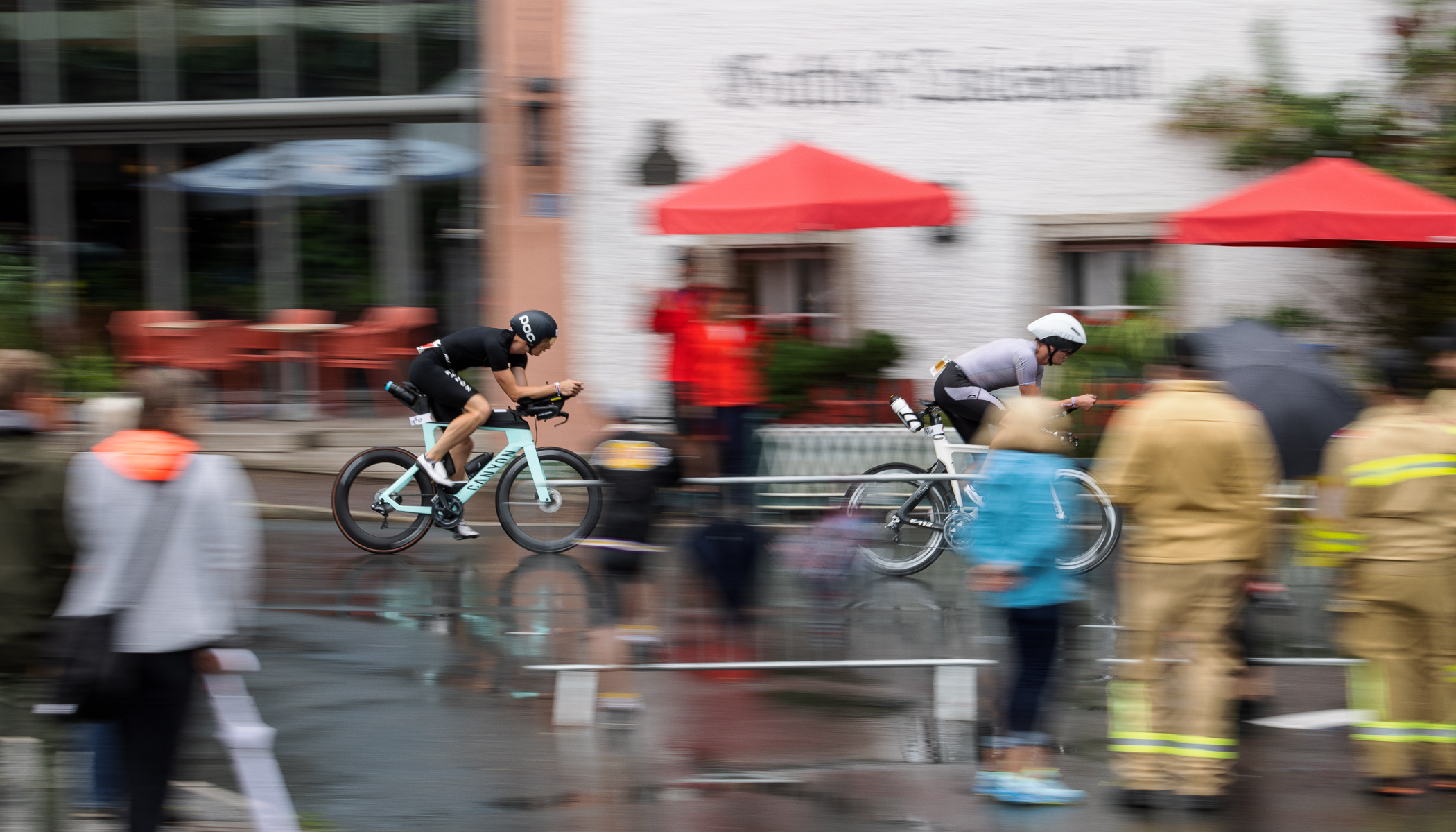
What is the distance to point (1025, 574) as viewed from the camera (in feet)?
17.1

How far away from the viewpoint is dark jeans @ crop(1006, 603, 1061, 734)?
529 centimetres

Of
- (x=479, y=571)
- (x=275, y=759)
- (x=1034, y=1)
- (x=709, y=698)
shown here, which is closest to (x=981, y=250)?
(x=1034, y=1)

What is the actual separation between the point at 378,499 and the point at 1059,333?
14.6ft

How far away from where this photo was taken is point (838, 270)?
12727 millimetres

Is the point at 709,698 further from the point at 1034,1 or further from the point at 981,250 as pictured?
the point at 1034,1

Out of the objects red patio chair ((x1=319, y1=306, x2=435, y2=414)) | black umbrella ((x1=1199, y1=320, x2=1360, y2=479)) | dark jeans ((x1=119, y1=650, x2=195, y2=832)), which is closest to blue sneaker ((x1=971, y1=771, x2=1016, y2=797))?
black umbrella ((x1=1199, y1=320, x2=1360, y2=479))

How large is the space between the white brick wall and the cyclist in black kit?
8.03 feet

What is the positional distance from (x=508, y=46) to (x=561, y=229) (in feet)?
5.36

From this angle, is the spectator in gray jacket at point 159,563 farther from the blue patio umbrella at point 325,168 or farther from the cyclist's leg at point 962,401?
the blue patio umbrella at point 325,168

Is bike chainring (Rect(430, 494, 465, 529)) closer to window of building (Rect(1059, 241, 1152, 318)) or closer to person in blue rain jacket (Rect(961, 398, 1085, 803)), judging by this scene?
person in blue rain jacket (Rect(961, 398, 1085, 803))

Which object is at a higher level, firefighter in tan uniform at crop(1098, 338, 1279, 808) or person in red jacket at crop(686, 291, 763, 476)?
person in red jacket at crop(686, 291, 763, 476)

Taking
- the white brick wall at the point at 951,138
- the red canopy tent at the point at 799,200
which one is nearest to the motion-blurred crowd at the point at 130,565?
the red canopy tent at the point at 799,200

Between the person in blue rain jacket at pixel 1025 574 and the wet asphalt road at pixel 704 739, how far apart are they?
6.3 inches

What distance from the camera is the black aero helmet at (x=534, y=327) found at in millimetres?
9734
